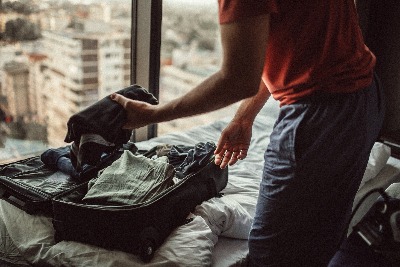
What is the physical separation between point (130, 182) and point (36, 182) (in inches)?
16.0

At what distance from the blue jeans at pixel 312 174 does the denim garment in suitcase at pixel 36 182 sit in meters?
0.72

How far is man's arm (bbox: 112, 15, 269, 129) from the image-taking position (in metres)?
0.85

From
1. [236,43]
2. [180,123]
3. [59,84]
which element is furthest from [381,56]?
[236,43]

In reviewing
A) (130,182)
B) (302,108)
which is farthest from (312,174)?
(130,182)

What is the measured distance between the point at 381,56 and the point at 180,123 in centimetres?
154

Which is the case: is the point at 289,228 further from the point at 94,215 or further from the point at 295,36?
the point at 94,215

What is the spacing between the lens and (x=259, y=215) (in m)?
1.10

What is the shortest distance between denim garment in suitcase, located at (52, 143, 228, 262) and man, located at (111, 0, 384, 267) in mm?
283

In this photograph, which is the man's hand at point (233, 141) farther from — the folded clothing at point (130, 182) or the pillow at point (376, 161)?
the pillow at point (376, 161)

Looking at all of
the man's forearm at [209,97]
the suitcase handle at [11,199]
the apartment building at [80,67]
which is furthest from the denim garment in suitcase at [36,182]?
the man's forearm at [209,97]

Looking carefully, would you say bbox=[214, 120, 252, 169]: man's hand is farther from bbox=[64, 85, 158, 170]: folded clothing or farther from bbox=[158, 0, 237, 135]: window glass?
bbox=[158, 0, 237, 135]: window glass

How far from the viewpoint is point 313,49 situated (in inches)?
37.8

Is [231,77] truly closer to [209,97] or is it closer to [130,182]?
[209,97]

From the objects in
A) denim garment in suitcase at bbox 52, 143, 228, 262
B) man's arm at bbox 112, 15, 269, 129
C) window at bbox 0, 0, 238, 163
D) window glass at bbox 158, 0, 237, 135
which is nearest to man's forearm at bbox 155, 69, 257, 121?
man's arm at bbox 112, 15, 269, 129
